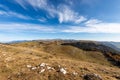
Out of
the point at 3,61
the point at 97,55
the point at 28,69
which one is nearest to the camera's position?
the point at 28,69

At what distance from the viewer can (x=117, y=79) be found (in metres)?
29.0

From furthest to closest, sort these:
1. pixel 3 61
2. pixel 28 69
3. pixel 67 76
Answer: pixel 3 61, pixel 28 69, pixel 67 76

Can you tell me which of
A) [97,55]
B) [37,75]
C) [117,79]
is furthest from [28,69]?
[97,55]

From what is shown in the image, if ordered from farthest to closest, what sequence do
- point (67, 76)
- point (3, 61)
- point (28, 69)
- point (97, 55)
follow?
point (97, 55)
point (3, 61)
point (28, 69)
point (67, 76)

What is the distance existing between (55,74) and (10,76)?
29.1 feet

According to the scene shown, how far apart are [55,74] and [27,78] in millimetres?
5311

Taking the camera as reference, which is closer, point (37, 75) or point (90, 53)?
point (37, 75)

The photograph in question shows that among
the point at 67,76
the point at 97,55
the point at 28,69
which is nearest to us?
the point at 67,76

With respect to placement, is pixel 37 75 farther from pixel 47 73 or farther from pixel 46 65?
pixel 46 65

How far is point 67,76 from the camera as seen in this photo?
27.7 m

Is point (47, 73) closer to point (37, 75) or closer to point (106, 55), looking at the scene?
point (37, 75)

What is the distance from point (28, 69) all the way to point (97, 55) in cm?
3468

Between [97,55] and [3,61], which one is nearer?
[3,61]

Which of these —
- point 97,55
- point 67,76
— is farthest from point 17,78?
point 97,55
